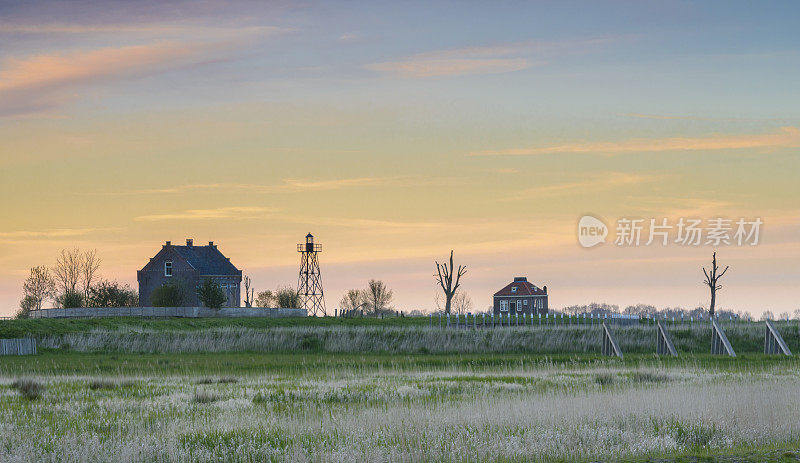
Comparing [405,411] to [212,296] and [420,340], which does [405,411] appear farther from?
[212,296]

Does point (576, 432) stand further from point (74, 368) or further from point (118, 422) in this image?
point (74, 368)

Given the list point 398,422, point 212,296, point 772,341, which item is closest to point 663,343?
point 772,341

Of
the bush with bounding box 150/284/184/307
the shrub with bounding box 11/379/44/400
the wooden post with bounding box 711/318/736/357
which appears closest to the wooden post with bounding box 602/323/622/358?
the wooden post with bounding box 711/318/736/357

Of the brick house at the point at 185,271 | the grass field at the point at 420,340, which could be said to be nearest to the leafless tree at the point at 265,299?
the brick house at the point at 185,271

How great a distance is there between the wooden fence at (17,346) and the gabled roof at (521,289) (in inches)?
2921

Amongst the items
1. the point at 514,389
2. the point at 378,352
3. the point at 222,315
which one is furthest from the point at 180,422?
the point at 222,315

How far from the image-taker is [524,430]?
15.6 meters

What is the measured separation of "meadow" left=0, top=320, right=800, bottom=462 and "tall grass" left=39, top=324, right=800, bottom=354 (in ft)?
23.6

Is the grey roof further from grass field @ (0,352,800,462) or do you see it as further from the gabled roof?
grass field @ (0,352,800,462)

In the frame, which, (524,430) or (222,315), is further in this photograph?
(222,315)

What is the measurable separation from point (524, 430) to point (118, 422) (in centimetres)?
756

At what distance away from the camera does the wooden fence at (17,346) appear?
148 ft

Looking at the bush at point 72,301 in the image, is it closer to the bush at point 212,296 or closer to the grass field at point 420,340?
the bush at point 212,296

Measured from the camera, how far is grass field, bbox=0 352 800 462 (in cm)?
1397
